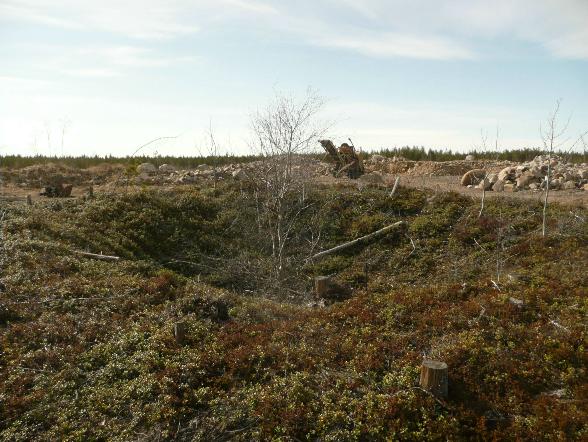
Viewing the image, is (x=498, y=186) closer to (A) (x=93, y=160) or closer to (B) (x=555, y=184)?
(B) (x=555, y=184)

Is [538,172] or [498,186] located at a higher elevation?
[538,172]

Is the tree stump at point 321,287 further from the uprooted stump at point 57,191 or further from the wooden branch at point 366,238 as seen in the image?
the uprooted stump at point 57,191

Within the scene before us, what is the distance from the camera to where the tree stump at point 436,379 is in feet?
16.8

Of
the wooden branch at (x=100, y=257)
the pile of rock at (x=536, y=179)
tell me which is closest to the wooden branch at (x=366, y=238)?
the pile of rock at (x=536, y=179)

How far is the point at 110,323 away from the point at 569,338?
5658 millimetres

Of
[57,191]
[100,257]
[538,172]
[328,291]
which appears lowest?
[328,291]

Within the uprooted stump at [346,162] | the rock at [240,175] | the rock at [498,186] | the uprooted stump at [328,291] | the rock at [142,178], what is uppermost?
the uprooted stump at [346,162]

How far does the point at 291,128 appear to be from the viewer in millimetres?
11211

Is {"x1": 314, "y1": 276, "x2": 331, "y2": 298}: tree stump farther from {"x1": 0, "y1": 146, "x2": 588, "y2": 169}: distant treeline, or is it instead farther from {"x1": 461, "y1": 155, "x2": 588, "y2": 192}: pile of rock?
{"x1": 0, "y1": 146, "x2": 588, "y2": 169}: distant treeline

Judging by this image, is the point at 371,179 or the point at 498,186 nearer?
the point at 498,186

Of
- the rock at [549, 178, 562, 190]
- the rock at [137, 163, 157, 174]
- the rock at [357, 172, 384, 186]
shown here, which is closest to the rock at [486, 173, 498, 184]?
the rock at [549, 178, 562, 190]

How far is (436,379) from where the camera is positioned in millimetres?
5117

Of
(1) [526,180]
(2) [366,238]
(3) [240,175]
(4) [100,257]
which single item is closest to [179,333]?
(4) [100,257]

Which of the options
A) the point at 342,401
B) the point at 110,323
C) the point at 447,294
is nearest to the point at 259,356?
the point at 342,401
